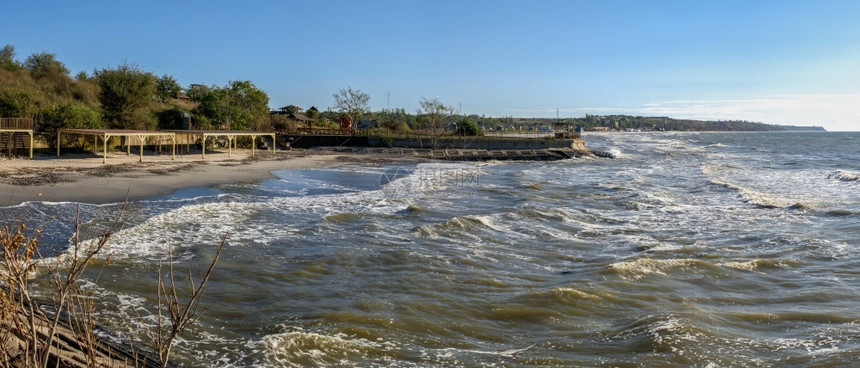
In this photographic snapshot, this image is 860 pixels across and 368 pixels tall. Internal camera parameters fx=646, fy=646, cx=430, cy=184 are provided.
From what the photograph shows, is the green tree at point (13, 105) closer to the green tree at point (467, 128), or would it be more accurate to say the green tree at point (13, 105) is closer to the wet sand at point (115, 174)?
the wet sand at point (115, 174)

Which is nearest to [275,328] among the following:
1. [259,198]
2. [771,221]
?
[259,198]

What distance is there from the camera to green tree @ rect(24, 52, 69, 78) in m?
53.4

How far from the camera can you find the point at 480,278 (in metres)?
11.4

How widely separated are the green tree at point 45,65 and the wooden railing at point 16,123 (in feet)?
90.3

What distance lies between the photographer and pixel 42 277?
32.4 ft

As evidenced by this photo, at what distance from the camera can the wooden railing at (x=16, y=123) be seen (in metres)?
28.1

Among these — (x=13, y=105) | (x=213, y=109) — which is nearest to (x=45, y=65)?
(x=213, y=109)

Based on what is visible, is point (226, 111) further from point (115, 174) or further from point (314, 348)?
point (314, 348)

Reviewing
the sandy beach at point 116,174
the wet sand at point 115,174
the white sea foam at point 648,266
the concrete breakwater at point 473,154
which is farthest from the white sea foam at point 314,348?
the concrete breakwater at point 473,154

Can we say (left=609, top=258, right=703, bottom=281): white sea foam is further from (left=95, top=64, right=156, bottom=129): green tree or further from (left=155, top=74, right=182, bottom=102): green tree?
(left=155, top=74, right=182, bottom=102): green tree

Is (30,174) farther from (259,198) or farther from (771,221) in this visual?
(771,221)

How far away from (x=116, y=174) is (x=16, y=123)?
7050 mm

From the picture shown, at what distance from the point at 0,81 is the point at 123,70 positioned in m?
10.8

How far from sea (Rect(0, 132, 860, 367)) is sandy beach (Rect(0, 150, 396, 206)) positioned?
1.72 metres
